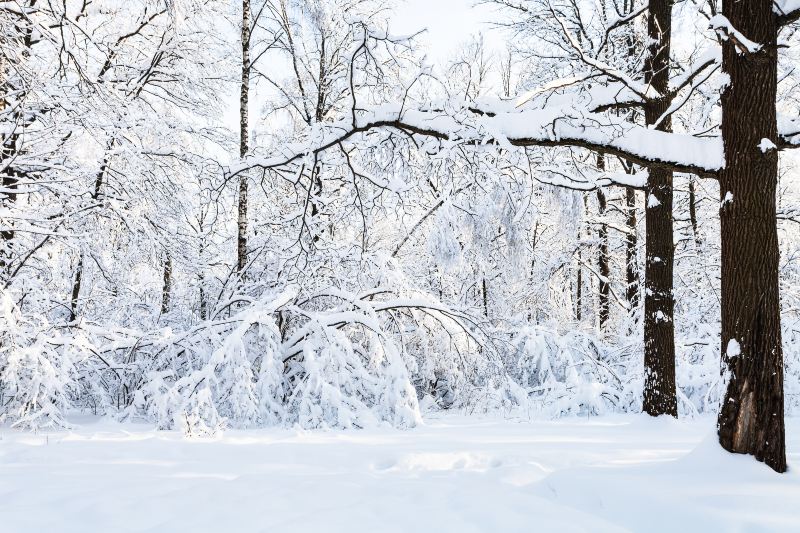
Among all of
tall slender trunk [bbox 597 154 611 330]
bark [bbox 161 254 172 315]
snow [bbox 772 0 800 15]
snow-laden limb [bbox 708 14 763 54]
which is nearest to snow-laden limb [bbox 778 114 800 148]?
snow-laden limb [bbox 708 14 763 54]

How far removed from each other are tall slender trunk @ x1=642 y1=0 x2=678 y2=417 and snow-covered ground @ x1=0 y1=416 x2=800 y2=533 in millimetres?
1520

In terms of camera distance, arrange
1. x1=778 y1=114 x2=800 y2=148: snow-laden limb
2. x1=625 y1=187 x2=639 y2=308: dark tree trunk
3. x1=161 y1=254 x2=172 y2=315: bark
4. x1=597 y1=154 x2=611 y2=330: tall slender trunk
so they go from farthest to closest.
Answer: x1=597 y1=154 x2=611 y2=330: tall slender trunk < x1=625 y1=187 x2=639 y2=308: dark tree trunk < x1=161 y1=254 x2=172 y2=315: bark < x1=778 y1=114 x2=800 y2=148: snow-laden limb

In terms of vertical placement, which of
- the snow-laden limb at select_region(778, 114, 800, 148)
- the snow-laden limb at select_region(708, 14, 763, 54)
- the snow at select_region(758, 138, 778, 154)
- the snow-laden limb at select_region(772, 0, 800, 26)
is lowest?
the snow at select_region(758, 138, 778, 154)

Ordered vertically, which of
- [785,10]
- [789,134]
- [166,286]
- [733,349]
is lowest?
[733,349]

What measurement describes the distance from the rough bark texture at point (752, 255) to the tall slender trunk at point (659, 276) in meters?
2.67

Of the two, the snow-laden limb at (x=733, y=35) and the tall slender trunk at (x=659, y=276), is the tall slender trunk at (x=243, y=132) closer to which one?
the tall slender trunk at (x=659, y=276)

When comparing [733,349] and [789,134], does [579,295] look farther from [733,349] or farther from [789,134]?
[733,349]

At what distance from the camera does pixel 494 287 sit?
16703 mm

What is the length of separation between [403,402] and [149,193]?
5.38 meters

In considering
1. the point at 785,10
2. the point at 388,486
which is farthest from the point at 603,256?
the point at 388,486

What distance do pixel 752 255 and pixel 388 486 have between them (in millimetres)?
2979

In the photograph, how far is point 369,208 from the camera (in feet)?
20.1

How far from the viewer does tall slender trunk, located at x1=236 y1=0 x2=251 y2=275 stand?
29.1 ft

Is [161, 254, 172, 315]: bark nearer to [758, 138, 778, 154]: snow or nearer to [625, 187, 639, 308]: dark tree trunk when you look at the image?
[758, 138, 778, 154]: snow
